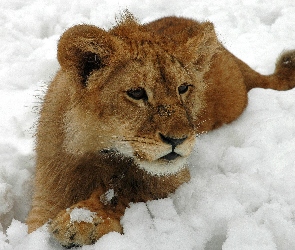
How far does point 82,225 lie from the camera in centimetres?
269

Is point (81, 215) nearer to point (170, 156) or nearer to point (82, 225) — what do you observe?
point (82, 225)

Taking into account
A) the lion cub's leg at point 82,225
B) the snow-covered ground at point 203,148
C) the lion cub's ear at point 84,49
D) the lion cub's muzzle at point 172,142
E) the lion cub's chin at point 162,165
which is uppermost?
the lion cub's ear at point 84,49

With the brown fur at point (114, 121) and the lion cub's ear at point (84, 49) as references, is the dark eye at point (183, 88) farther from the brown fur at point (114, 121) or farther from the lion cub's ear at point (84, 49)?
the lion cub's ear at point (84, 49)

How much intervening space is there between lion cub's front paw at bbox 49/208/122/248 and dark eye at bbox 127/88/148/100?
0.73 meters

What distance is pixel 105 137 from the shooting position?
295 centimetres

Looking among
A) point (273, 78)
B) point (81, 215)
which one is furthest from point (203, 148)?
point (81, 215)

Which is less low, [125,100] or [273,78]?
[125,100]

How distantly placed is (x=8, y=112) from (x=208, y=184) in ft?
7.81

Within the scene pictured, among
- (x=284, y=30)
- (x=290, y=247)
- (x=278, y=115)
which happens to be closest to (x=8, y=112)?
(x=278, y=115)

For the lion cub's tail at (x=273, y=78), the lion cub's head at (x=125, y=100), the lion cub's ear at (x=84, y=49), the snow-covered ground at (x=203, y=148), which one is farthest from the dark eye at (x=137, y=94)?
the lion cub's tail at (x=273, y=78)

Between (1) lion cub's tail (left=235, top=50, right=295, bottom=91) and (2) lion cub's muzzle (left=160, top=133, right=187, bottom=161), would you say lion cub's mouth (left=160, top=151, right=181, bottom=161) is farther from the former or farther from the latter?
(1) lion cub's tail (left=235, top=50, right=295, bottom=91)

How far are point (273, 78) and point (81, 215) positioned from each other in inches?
120

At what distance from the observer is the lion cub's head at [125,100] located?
111 inches

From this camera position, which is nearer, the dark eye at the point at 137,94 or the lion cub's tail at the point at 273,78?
the dark eye at the point at 137,94
